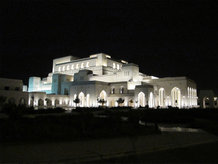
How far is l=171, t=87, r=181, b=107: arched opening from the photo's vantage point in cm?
4494

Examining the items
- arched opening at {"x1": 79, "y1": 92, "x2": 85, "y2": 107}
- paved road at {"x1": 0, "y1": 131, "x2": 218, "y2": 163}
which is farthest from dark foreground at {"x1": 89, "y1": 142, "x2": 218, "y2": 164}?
arched opening at {"x1": 79, "y1": 92, "x2": 85, "y2": 107}

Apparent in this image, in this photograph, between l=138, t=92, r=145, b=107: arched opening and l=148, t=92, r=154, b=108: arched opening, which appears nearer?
l=148, t=92, r=154, b=108: arched opening

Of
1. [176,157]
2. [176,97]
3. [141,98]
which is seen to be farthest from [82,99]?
[176,157]

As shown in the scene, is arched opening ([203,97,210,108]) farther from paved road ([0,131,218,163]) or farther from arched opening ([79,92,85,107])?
paved road ([0,131,218,163])

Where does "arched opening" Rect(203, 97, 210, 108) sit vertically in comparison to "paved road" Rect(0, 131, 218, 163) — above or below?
above

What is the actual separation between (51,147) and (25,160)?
1.74 m

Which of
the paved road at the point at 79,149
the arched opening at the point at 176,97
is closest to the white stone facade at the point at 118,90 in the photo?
the arched opening at the point at 176,97

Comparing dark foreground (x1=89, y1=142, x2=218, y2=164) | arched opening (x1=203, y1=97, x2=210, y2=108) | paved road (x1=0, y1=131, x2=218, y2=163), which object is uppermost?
arched opening (x1=203, y1=97, x2=210, y2=108)

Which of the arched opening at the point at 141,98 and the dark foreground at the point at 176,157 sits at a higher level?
the arched opening at the point at 141,98

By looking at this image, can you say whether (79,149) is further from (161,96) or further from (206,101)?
(206,101)

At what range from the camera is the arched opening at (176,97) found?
147ft

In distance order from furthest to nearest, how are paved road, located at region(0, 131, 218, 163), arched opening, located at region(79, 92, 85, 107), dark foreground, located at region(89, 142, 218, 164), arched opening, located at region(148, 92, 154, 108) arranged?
1. arched opening, located at region(79, 92, 85, 107)
2. arched opening, located at region(148, 92, 154, 108)
3. dark foreground, located at region(89, 142, 218, 164)
4. paved road, located at region(0, 131, 218, 163)

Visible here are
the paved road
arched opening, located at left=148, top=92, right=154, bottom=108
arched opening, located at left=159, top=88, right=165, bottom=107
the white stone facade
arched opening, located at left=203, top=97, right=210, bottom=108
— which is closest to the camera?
the paved road

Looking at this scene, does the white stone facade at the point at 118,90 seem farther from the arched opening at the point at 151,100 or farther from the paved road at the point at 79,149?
the paved road at the point at 79,149
